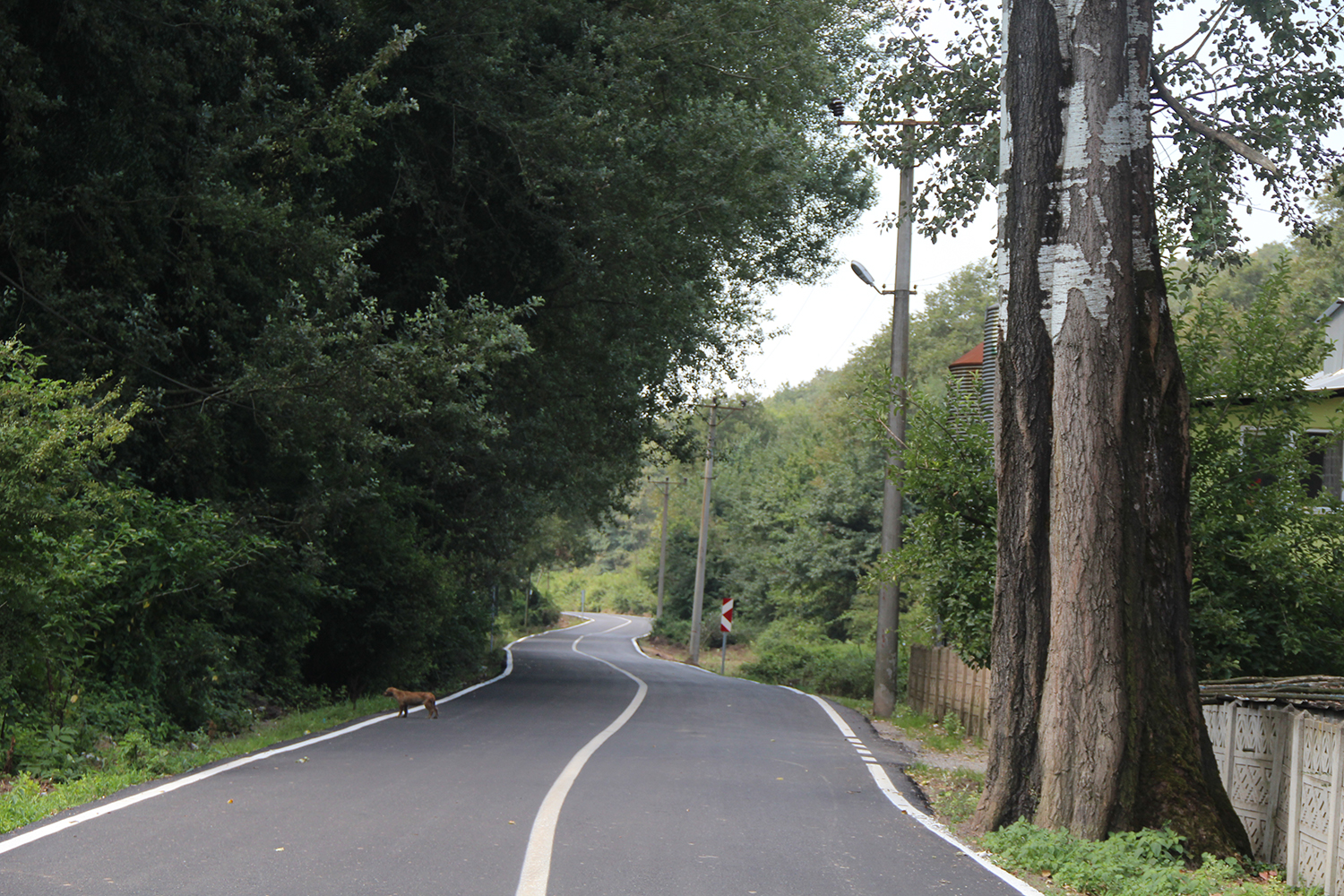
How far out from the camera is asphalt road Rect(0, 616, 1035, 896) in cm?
561

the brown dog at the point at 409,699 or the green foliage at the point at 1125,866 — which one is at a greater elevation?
the green foliage at the point at 1125,866

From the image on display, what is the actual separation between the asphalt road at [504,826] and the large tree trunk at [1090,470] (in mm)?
1181

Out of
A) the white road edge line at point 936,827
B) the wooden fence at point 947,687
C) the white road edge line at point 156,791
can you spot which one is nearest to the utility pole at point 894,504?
the wooden fence at point 947,687

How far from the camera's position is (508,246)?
17797mm

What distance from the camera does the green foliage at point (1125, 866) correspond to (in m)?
6.36

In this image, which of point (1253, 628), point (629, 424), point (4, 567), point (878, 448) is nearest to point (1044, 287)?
point (1253, 628)

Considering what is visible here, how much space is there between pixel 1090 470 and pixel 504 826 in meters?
4.61

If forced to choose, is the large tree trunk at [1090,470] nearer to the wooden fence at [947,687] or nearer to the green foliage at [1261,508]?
the green foliage at [1261,508]

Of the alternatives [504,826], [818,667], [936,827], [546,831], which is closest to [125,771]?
[504,826]

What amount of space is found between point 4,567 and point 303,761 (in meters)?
2.94

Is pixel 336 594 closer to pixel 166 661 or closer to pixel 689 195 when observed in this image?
pixel 166 661

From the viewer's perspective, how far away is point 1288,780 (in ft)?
23.7

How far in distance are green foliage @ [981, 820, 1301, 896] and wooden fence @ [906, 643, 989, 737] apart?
8.65m

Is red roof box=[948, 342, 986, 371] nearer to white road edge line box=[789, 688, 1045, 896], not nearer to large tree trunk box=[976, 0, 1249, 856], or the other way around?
white road edge line box=[789, 688, 1045, 896]
